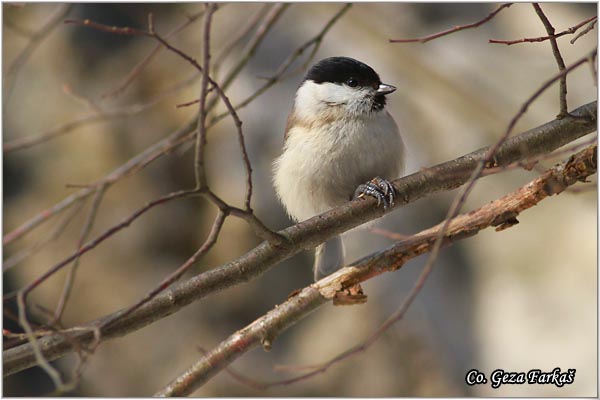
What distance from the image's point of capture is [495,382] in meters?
2.16

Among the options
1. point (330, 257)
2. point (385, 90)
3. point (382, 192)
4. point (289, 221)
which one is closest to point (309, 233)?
point (382, 192)

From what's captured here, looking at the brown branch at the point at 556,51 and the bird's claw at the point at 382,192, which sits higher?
the brown branch at the point at 556,51

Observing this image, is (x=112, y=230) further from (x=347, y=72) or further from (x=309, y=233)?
(x=347, y=72)

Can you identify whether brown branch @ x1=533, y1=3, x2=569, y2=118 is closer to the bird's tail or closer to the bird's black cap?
the bird's black cap

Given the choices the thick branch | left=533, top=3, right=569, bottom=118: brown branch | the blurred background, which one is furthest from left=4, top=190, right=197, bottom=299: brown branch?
the blurred background

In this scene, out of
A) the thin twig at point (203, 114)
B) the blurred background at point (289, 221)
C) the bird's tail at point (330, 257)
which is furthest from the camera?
the blurred background at point (289, 221)

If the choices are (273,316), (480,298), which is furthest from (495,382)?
(480,298)

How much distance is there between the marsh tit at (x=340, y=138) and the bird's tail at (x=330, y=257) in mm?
280

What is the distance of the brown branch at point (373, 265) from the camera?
1638 mm

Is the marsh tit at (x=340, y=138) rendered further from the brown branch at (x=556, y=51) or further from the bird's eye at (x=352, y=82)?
the brown branch at (x=556, y=51)

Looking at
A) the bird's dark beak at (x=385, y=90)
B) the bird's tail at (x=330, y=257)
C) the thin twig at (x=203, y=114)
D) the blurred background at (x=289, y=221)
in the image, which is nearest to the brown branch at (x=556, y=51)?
the bird's dark beak at (x=385, y=90)

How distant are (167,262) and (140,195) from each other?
0.45m

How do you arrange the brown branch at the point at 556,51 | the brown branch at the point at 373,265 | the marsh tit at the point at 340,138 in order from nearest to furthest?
the brown branch at the point at 556,51 → the brown branch at the point at 373,265 → the marsh tit at the point at 340,138

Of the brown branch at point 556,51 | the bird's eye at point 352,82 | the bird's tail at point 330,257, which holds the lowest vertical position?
the brown branch at point 556,51
